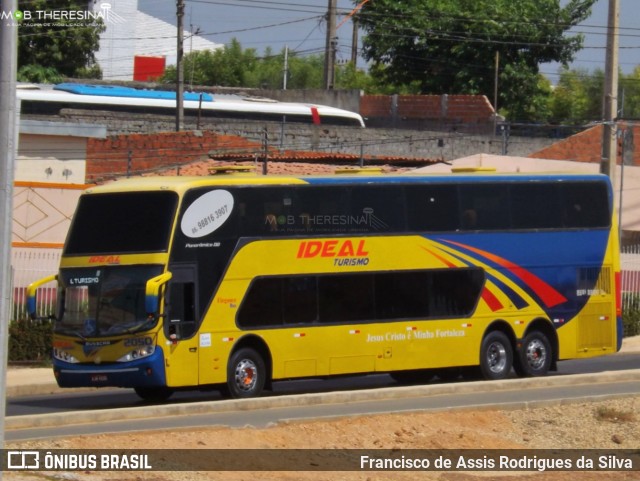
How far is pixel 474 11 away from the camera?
219 ft

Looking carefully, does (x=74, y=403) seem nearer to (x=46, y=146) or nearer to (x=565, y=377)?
(x=565, y=377)

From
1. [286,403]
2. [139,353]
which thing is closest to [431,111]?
[139,353]

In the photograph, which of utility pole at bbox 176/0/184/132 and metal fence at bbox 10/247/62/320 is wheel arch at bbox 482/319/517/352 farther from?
utility pole at bbox 176/0/184/132

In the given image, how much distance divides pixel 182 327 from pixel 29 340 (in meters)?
9.08

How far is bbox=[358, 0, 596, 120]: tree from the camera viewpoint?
213ft

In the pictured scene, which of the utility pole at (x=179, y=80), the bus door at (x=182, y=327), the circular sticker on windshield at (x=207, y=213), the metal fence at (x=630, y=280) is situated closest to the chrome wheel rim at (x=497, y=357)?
the circular sticker on windshield at (x=207, y=213)

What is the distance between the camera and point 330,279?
66.2 ft

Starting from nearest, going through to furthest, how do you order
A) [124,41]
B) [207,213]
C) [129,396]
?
[207,213] < [129,396] < [124,41]

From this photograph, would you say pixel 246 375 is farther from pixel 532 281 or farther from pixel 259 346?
pixel 532 281

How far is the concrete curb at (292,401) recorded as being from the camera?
15414mm

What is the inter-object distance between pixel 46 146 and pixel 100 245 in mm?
16313

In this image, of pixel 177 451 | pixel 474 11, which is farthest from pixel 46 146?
pixel 474 11

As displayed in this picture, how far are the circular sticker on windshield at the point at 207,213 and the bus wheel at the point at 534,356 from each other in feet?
21.5

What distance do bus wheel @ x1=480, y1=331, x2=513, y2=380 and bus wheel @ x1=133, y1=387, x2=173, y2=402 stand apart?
5.82 meters
